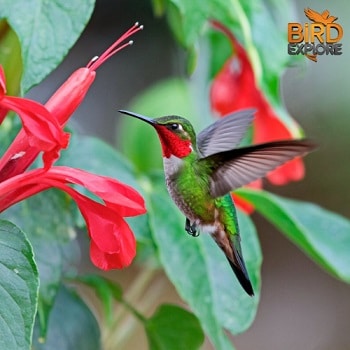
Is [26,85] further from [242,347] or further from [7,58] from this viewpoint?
[242,347]

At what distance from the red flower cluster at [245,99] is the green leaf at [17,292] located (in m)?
0.44

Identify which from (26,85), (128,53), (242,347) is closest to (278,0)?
(26,85)

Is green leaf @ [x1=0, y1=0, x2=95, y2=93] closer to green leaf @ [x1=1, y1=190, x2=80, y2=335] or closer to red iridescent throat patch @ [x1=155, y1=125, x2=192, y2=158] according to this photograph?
red iridescent throat patch @ [x1=155, y1=125, x2=192, y2=158]

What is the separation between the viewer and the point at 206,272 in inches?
29.7

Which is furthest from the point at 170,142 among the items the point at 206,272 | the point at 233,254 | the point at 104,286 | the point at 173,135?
the point at 104,286

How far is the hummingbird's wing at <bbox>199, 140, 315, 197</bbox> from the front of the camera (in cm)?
56

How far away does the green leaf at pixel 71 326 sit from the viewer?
81 centimetres

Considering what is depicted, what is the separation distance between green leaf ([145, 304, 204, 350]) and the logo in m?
0.26

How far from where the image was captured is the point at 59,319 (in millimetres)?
816

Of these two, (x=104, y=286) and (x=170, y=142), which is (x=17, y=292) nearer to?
(x=170, y=142)

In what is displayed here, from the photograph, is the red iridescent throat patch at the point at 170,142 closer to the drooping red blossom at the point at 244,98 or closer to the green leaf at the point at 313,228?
the green leaf at the point at 313,228

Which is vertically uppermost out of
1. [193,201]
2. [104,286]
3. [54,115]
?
[54,115]

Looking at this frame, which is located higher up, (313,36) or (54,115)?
(54,115)

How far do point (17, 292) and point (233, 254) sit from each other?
17cm
